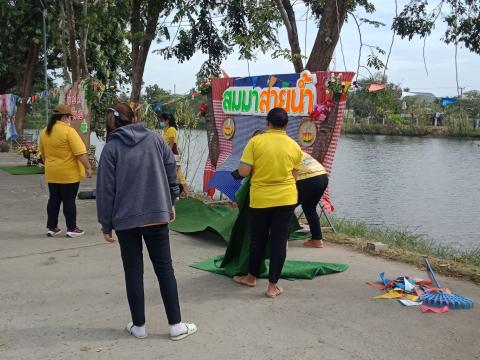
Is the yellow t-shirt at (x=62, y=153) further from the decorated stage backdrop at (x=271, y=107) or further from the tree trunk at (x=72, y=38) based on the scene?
the tree trunk at (x=72, y=38)

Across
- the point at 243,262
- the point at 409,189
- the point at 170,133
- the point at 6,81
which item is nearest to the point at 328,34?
the point at 170,133

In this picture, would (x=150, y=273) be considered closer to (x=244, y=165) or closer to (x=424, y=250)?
(x=244, y=165)

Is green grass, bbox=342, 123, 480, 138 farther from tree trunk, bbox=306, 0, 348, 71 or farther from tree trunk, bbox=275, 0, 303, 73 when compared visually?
tree trunk, bbox=306, 0, 348, 71

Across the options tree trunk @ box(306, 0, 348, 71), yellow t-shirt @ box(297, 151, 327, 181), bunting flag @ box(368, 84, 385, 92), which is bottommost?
yellow t-shirt @ box(297, 151, 327, 181)

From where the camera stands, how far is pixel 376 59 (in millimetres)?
8438

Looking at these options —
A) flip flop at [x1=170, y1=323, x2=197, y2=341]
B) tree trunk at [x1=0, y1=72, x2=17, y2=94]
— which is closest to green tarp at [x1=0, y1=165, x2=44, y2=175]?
flip flop at [x1=170, y1=323, x2=197, y2=341]

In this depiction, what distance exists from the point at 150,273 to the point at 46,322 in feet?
4.42

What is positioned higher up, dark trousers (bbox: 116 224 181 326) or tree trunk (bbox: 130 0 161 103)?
tree trunk (bbox: 130 0 161 103)

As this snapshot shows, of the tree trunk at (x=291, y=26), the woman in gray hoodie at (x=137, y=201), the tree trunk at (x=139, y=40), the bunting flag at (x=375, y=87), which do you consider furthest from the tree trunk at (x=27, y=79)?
the woman in gray hoodie at (x=137, y=201)

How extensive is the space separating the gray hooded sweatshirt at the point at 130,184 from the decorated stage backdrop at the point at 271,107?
3.54 metres

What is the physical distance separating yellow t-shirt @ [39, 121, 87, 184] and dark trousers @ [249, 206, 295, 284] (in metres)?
2.77

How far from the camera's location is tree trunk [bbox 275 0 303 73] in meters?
9.48

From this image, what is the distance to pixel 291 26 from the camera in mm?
9906

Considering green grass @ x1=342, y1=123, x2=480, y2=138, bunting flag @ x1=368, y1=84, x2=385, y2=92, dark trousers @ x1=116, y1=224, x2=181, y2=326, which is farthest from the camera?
green grass @ x1=342, y1=123, x2=480, y2=138
